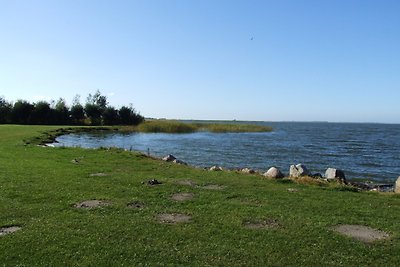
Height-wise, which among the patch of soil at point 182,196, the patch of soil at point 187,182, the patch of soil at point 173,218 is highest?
the patch of soil at point 187,182

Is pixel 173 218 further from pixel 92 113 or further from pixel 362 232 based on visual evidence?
pixel 92 113

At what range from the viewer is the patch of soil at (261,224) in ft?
32.6

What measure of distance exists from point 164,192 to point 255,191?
3.36 m

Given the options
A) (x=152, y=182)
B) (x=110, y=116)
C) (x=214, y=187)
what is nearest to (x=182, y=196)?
(x=214, y=187)

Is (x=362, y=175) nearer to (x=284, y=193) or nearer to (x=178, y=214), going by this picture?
(x=284, y=193)

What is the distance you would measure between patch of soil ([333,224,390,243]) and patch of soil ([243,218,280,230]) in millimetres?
1530

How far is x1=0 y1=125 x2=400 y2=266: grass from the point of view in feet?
25.9

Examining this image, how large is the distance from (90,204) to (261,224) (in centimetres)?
526

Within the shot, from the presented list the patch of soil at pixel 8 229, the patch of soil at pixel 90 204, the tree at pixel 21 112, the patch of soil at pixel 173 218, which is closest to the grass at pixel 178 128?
the tree at pixel 21 112

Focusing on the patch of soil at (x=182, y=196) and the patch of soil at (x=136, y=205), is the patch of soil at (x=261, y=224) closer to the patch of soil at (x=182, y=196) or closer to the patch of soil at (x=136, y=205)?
the patch of soil at (x=182, y=196)

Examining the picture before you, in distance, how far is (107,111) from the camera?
116188mm

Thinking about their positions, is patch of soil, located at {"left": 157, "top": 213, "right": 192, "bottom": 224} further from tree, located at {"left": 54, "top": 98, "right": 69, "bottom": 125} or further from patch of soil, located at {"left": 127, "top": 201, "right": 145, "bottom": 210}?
tree, located at {"left": 54, "top": 98, "right": 69, "bottom": 125}

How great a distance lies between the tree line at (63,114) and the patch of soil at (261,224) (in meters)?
103

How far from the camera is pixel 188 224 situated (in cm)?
1001
